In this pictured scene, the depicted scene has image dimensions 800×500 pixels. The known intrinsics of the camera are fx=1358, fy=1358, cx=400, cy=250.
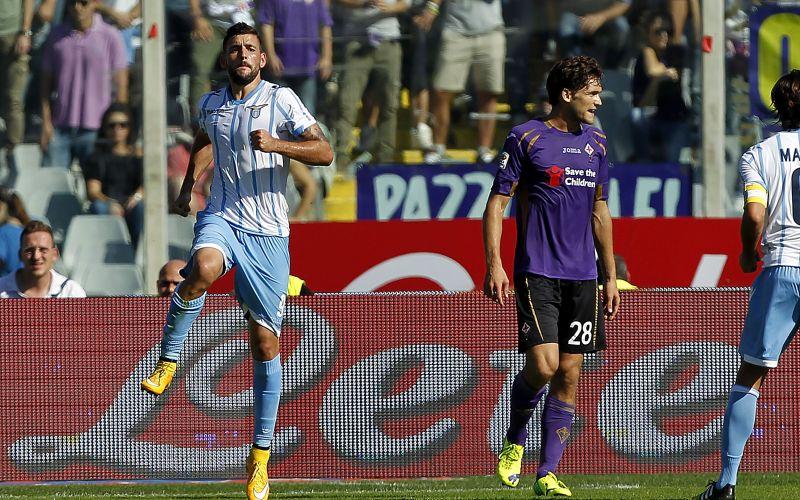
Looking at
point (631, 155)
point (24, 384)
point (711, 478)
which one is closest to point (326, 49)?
point (631, 155)

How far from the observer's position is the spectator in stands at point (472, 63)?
1228 cm

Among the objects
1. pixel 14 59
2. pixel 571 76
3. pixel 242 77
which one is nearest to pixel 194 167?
pixel 242 77

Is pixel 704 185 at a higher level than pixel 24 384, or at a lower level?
higher

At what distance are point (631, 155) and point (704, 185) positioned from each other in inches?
27.8

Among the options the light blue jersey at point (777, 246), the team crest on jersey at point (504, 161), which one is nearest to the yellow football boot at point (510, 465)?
the light blue jersey at point (777, 246)

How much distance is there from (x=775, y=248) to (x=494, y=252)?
1324 millimetres

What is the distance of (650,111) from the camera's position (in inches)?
481

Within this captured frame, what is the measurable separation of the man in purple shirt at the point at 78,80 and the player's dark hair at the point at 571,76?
21.8ft

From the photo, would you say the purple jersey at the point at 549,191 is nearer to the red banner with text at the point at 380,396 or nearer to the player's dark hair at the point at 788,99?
the player's dark hair at the point at 788,99

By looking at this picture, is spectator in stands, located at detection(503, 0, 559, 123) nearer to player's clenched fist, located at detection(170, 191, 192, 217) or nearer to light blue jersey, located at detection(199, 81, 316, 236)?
light blue jersey, located at detection(199, 81, 316, 236)

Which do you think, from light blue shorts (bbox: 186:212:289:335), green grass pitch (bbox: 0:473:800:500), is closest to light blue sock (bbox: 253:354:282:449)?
light blue shorts (bbox: 186:212:289:335)

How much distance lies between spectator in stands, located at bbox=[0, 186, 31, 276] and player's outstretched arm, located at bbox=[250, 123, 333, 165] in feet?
17.9

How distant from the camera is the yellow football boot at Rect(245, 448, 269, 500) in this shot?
22.0ft

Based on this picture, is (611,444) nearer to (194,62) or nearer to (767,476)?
A: (767,476)
